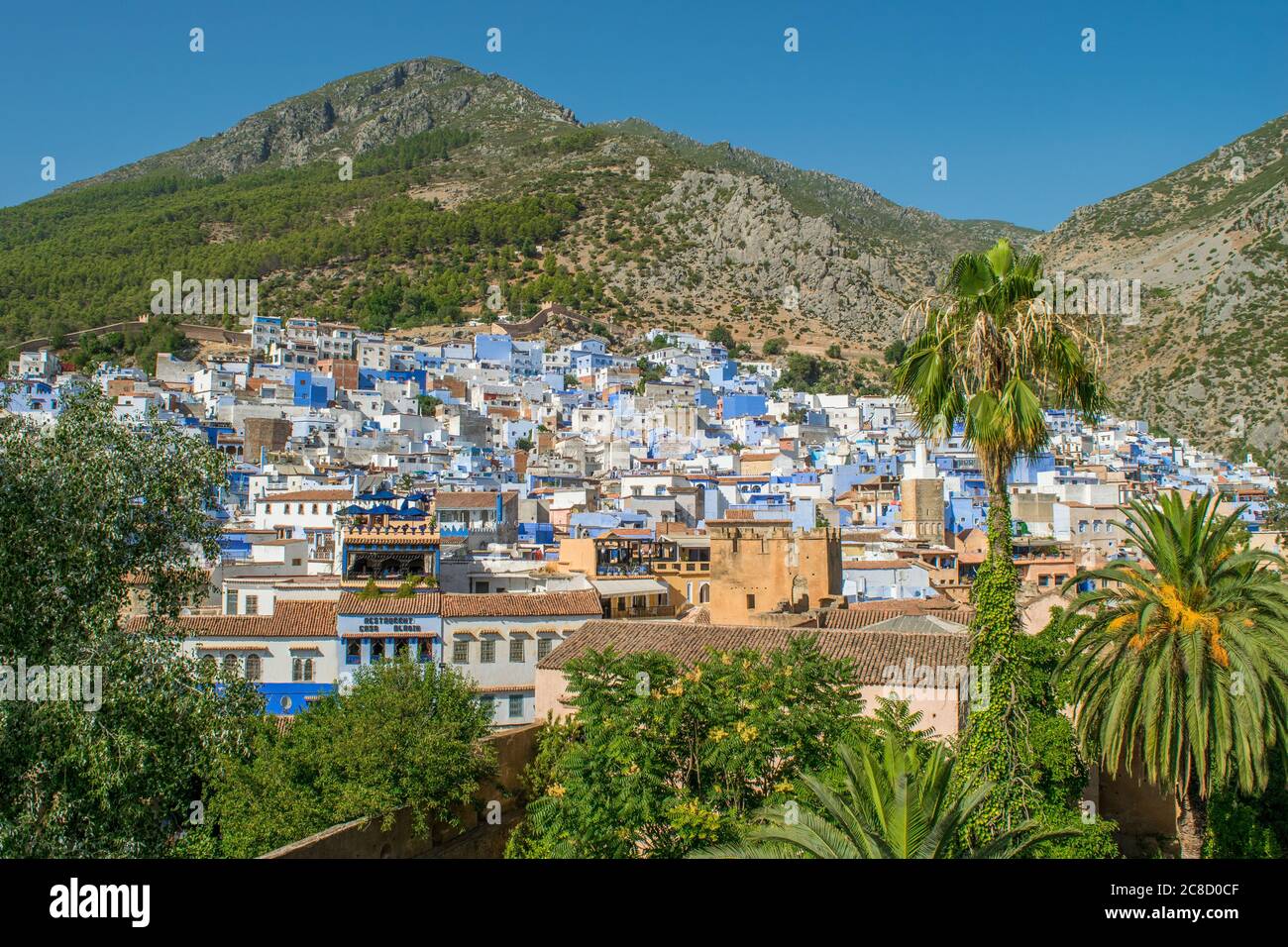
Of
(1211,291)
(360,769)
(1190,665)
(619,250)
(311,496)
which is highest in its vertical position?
(619,250)

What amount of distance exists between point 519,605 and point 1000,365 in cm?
1900

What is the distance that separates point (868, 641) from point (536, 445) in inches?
2341

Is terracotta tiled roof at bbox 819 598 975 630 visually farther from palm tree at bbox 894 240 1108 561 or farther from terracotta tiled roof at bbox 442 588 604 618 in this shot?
palm tree at bbox 894 240 1108 561

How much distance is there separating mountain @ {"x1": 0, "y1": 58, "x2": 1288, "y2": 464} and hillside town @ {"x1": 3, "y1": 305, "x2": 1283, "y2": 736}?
13626mm

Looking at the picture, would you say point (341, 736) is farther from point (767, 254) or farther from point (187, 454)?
point (767, 254)

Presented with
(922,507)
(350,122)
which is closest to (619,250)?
(350,122)

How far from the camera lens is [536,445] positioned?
75250mm

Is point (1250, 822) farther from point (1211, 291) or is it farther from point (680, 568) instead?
point (1211, 291)

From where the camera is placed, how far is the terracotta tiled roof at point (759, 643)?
52.5ft

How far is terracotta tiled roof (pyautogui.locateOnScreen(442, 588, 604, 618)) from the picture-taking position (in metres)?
26.3

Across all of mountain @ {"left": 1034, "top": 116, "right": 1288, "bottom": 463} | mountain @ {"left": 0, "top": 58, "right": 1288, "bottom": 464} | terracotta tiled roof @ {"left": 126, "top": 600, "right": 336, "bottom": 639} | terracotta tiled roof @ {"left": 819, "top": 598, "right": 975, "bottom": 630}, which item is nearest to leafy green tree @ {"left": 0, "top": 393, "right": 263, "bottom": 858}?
terracotta tiled roof @ {"left": 819, "top": 598, "right": 975, "bottom": 630}

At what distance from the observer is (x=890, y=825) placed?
24.5ft

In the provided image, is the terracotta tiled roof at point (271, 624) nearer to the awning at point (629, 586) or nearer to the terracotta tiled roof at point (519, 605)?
the terracotta tiled roof at point (519, 605)

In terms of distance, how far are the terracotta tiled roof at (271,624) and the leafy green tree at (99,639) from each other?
48.6 feet
